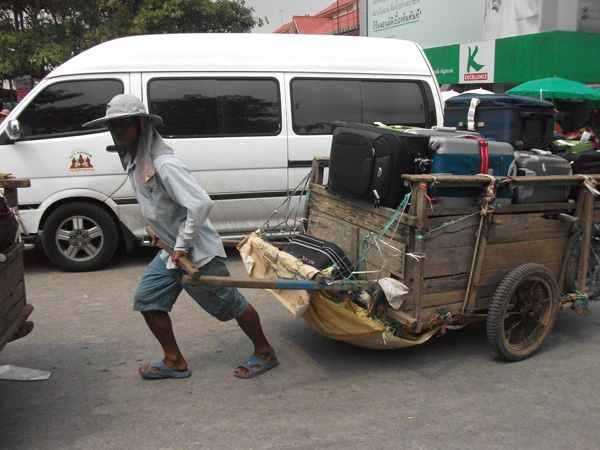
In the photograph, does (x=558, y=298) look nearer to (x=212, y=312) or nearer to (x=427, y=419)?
(x=427, y=419)

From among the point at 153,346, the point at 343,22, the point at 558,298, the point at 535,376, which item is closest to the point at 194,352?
the point at 153,346

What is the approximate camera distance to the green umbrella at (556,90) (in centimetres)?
1012

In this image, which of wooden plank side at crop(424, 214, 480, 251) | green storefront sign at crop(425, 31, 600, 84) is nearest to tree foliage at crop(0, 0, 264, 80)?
green storefront sign at crop(425, 31, 600, 84)

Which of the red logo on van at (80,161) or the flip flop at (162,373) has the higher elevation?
the red logo on van at (80,161)

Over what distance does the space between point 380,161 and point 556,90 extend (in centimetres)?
804

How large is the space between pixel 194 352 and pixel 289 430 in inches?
48.1

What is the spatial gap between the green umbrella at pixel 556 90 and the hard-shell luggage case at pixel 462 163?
742 centimetres

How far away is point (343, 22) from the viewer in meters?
26.4

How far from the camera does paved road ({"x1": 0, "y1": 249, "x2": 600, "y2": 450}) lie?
2877 millimetres

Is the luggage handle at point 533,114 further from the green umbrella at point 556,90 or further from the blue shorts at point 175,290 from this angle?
the green umbrella at point 556,90

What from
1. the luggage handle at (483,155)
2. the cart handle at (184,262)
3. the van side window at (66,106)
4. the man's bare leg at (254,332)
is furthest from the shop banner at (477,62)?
the cart handle at (184,262)

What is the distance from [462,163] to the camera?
356 centimetres

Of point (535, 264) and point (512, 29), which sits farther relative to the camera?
point (512, 29)

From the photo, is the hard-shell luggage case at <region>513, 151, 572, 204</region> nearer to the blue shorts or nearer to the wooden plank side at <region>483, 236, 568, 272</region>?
the wooden plank side at <region>483, 236, 568, 272</region>
